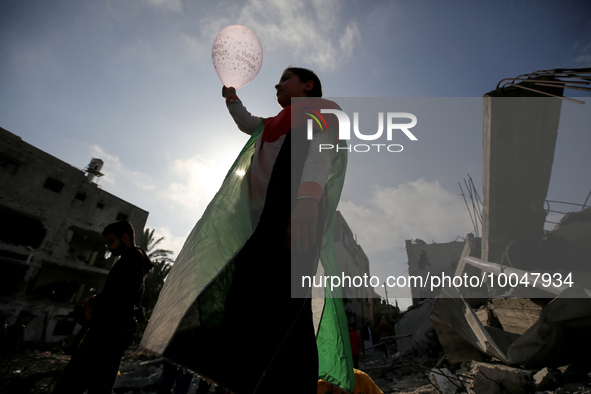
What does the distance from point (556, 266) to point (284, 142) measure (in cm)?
500

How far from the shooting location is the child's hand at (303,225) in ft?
3.58

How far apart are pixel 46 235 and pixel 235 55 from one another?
21078 millimetres

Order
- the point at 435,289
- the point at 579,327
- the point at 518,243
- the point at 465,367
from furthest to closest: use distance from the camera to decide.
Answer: the point at 435,289 < the point at 518,243 < the point at 465,367 < the point at 579,327

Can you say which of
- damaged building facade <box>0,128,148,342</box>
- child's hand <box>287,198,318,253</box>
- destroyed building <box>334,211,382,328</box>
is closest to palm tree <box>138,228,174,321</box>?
damaged building facade <box>0,128,148,342</box>

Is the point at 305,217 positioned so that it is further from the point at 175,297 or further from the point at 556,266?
the point at 556,266

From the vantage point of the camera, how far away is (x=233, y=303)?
1.05 meters

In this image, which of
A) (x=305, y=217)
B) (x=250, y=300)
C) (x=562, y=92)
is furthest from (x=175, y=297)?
(x=562, y=92)

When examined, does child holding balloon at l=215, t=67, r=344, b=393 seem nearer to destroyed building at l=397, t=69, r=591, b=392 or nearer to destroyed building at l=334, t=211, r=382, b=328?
destroyed building at l=397, t=69, r=591, b=392

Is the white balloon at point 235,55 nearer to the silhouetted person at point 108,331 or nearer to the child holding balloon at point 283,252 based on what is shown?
the child holding balloon at point 283,252

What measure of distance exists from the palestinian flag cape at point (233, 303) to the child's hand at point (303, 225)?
13 centimetres

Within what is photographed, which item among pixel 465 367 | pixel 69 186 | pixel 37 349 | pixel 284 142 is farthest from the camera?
pixel 69 186

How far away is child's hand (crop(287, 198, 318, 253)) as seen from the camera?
1091 millimetres

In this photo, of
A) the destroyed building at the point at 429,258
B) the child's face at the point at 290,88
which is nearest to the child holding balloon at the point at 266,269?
the child's face at the point at 290,88

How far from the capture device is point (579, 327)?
7.57 feet
